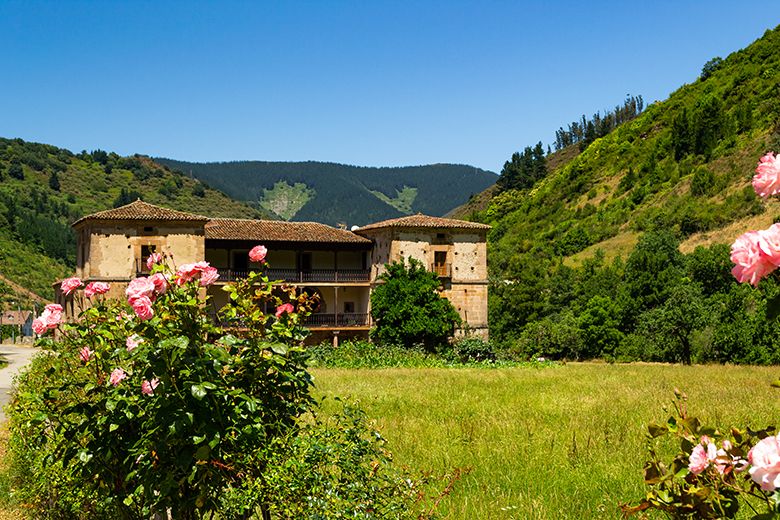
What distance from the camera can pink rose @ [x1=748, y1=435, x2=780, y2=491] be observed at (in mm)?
2027

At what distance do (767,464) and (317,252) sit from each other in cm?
3283

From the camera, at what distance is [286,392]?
4.68m

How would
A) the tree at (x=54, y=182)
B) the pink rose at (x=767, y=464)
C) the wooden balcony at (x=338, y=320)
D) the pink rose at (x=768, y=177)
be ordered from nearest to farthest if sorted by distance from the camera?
1. the pink rose at (x=767, y=464)
2. the pink rose at (x=768, y=177)
3. the wooden balcony at (x=338, y=320)
4. the tree at (x=54, y=182)

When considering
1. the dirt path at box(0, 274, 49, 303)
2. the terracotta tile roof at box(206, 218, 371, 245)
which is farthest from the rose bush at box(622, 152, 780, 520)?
the dirt path at box(0, 274, 49, 303)

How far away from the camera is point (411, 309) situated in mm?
31219

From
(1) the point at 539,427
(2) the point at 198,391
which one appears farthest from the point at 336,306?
(2) the point at 198,391

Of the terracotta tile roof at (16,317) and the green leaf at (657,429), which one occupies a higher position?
the green leaf at (657,429)

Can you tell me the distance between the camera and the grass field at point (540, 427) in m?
6.91

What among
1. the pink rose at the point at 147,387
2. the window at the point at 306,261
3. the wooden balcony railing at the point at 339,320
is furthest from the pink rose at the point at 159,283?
the window at the point at 306,261

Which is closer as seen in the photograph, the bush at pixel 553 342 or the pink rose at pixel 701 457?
the pink rose at pixel 701 457

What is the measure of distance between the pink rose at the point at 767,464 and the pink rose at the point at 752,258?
466 mm

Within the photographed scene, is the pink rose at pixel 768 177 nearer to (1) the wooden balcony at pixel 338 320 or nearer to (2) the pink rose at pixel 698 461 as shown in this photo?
(2) the pink rose at pixel 698 461

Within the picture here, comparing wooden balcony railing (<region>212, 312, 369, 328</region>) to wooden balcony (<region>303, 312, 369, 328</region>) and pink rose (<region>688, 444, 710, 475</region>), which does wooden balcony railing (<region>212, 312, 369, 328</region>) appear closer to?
wooden balcony (<region>303, 312, 369, 328</region>)

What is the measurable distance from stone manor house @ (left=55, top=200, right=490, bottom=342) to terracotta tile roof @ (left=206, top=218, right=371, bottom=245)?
1.7 inches
